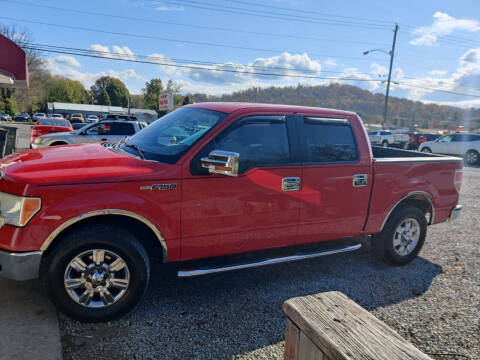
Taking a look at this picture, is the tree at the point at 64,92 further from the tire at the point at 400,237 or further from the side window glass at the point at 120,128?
the tire at the point at 400,237

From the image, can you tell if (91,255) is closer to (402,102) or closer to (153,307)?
(153,307)

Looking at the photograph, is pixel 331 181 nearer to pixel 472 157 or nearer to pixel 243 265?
pixel 243 265

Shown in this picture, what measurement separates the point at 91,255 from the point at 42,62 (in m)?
59.8

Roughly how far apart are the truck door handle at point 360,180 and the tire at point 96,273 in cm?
247

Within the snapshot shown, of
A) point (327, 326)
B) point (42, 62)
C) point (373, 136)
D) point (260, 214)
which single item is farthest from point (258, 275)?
point (42, 62)

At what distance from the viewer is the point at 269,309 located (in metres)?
3.47

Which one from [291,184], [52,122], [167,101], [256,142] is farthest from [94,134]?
[167,101]

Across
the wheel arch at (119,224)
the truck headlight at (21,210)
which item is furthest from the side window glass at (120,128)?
the truck headlight at (21,210)

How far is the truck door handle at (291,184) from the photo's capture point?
3.67m

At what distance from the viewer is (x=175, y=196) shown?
3213 millimetres

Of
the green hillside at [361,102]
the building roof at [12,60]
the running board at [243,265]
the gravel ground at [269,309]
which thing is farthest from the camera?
the green hillside at [361,102]

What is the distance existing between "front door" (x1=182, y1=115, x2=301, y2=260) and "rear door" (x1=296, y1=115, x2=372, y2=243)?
6.5 inches

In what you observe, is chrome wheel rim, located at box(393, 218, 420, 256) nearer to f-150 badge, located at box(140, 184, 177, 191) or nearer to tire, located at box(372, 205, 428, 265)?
tire, located at box(372, 205, 428, 265)

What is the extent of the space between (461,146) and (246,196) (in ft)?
65.7
